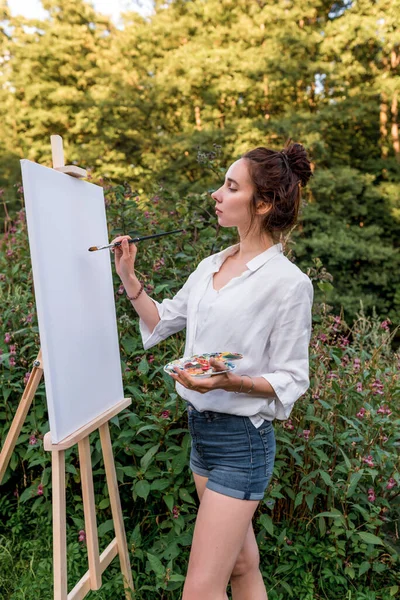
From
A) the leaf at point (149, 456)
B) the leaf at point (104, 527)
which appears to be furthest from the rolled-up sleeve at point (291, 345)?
the leaf at point (104, 527)

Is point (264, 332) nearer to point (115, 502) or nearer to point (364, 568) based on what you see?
point (115, 502)

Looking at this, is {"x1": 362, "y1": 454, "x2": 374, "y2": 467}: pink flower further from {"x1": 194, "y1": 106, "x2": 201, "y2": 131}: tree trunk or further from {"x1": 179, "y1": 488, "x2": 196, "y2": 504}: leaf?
{"x1": 194, "y1": 106, "x2": 201, "y2": 131}: tree trunk

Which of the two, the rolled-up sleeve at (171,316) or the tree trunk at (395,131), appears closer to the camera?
the rolled-up sleeve at (171,316)

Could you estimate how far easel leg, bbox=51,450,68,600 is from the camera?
1495mm

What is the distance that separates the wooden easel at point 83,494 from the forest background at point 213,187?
0.15 m

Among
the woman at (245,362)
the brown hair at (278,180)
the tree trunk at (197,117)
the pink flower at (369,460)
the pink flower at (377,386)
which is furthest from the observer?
the tree trunk at (197,117)

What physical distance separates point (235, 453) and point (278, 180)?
706 mm

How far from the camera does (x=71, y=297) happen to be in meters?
1.65

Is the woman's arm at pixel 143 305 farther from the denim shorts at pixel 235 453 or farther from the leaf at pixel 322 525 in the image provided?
the leaf at pixel 322 525

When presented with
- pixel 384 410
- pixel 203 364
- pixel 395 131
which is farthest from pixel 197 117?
pixel 203 364

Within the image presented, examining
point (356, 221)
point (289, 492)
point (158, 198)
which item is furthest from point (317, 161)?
point (289, 492)

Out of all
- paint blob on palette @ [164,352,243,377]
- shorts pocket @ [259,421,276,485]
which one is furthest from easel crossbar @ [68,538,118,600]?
paint blob on palette @ [164,352,243,377]

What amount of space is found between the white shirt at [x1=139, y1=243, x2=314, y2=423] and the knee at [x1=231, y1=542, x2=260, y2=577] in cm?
41

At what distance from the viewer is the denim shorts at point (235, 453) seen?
4.35 ft
